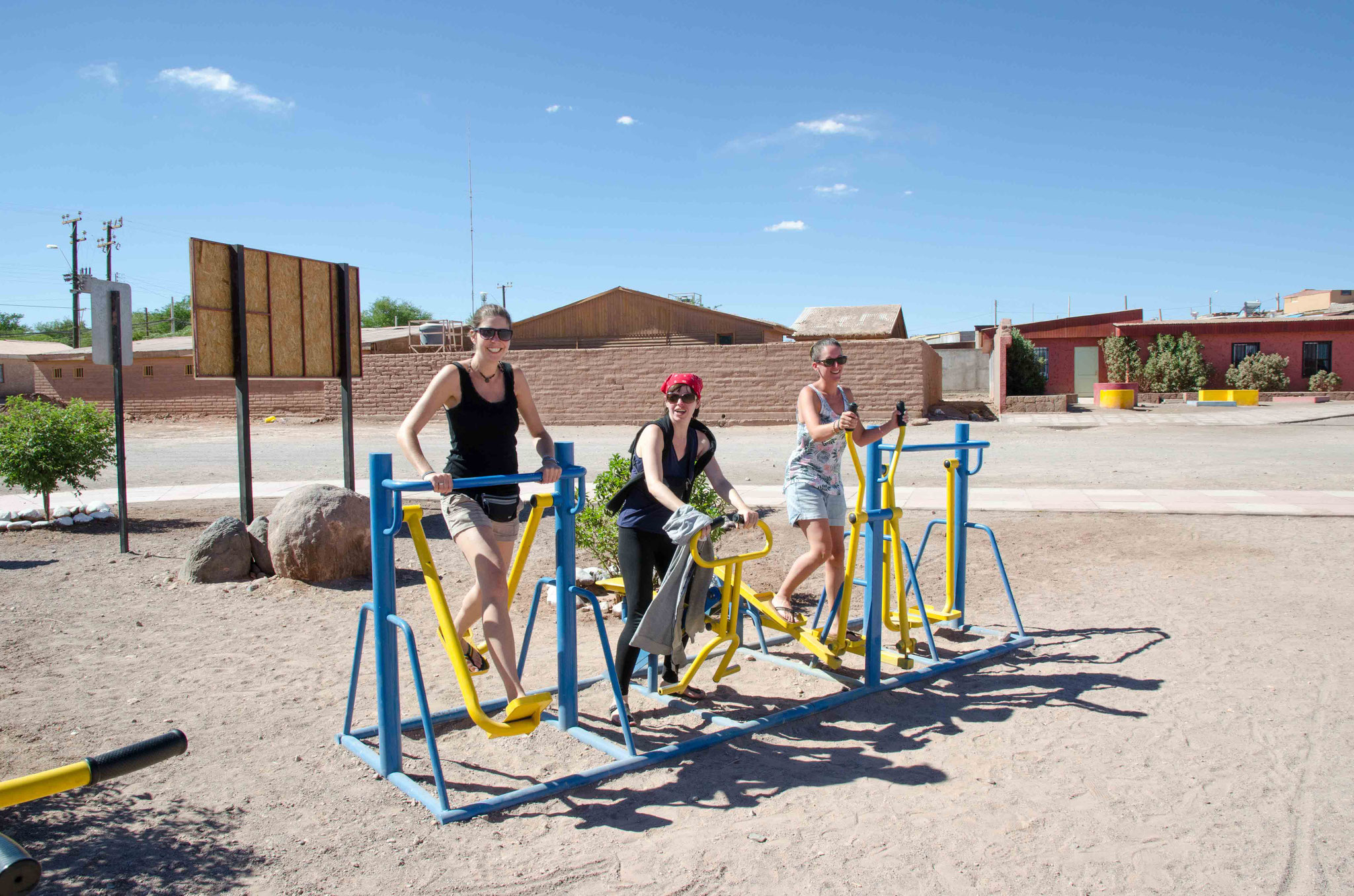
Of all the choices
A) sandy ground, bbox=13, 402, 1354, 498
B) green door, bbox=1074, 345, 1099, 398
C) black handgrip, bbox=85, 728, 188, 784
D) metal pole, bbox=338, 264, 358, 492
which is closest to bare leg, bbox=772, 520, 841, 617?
black handgrip, bbox=85, 728, 188, 784

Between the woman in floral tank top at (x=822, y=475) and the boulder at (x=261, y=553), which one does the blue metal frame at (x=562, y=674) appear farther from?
the boulder at (x=261, y=553)

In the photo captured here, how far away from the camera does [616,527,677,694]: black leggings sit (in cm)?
420

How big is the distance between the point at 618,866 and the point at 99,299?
26.6ft

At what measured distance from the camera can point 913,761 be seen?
3.82m

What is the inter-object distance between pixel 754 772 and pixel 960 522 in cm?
253

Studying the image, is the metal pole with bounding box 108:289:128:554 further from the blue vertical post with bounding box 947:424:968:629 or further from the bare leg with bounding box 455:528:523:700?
the blue vertical post with bounding box 947:424:968:629

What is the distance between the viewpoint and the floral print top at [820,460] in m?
4.86

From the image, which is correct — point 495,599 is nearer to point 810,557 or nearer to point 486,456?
point 486,456

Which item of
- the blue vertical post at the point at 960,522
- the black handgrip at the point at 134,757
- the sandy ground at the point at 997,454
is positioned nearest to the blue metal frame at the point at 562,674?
the blue vertical post at the point at 960,522

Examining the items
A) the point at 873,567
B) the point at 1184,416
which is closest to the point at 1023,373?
the point at 1184,416

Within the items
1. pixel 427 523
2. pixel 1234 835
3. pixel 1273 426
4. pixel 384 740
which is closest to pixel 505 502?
pixel 384 740

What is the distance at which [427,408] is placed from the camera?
3.77 m

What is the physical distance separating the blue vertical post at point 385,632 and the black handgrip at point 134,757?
Answer: 5.82ft

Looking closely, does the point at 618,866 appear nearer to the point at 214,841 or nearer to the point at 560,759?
the point at 560,759
